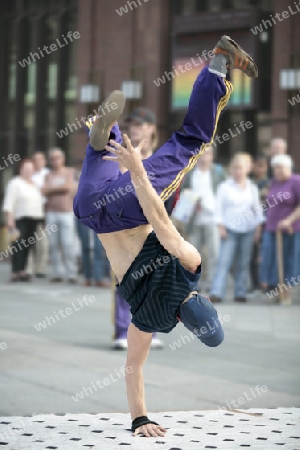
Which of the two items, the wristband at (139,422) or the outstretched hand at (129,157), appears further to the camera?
the wristband at (139,422)

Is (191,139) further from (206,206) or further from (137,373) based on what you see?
(206,206)

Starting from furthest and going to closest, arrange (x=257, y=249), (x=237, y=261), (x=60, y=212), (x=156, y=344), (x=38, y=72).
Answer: (x=38, y=72), (x=60, y=212), (x=257, y=249), (x=237, y=261), (x=156, y=344)

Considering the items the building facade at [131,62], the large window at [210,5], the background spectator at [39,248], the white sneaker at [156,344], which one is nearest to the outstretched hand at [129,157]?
the white sneaker at [156,344]

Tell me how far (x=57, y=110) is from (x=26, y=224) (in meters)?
7.62

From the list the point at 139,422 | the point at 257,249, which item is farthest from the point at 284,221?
the point at 139,422

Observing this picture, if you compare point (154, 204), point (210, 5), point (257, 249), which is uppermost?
point (210, 5)

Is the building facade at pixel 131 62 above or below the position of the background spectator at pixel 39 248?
above

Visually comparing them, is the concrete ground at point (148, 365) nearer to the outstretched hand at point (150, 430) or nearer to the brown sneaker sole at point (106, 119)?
the outstretched hand at point (150, 430)

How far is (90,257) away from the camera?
1500 centimetres

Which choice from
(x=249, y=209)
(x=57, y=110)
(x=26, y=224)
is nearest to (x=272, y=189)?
(x=249, y=209)

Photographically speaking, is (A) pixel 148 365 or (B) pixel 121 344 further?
(B) pixel 121 344

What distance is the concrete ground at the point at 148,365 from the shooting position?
673 centimetres

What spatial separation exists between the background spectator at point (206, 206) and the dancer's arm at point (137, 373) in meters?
7.71

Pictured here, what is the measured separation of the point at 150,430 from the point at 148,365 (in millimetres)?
2555
